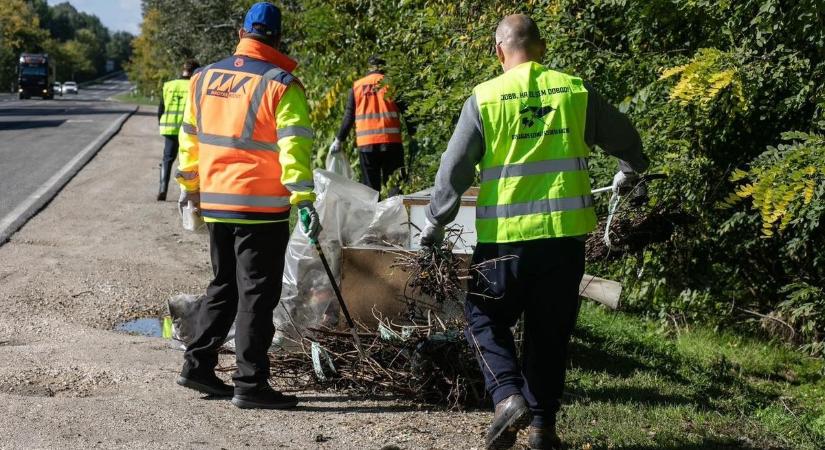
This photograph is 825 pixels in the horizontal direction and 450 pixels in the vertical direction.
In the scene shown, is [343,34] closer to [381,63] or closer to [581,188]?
[381,63]

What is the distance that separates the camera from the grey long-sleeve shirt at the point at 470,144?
422cm

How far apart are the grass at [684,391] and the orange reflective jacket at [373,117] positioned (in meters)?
2.90

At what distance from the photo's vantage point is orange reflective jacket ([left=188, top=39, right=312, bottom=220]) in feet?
16.1

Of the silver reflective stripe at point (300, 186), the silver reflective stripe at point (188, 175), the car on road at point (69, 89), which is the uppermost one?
the silver reflective stripe at point (300, 186)

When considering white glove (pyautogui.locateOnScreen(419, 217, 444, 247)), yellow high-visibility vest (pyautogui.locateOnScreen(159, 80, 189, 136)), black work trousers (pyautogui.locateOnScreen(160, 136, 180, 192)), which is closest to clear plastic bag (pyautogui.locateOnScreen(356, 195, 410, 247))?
white glove (pyautogui.locateOnScreen(419, 217, 444, 247))

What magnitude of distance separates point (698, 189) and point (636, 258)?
0.71m

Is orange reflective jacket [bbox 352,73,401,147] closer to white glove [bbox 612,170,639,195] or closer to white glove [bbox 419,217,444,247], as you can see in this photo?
white glove [bbox 612,170,639,195]

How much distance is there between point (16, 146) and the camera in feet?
69.5

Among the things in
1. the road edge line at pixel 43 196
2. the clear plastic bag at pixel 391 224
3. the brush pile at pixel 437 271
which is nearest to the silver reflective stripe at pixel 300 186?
the brush pile at pixel 437 271

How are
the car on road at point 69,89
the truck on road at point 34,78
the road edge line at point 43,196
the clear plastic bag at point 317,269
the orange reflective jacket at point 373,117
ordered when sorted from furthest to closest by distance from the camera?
the car on road at point 69,89
the truck on road at point 34,78
the road edge line at point 43,196
the orange reflective jacket at point 373,117
the clear plastic bag at point 317,269

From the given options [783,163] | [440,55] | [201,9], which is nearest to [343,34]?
[440,55]

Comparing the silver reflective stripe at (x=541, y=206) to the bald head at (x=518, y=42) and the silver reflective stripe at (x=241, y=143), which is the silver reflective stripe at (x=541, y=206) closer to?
the bald head at (x=518, y=42)

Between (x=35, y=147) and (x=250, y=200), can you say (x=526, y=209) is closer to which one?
(x=250, y=200)

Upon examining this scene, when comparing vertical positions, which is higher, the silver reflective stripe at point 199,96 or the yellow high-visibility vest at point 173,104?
the silver reflective stripe at point 199,96
